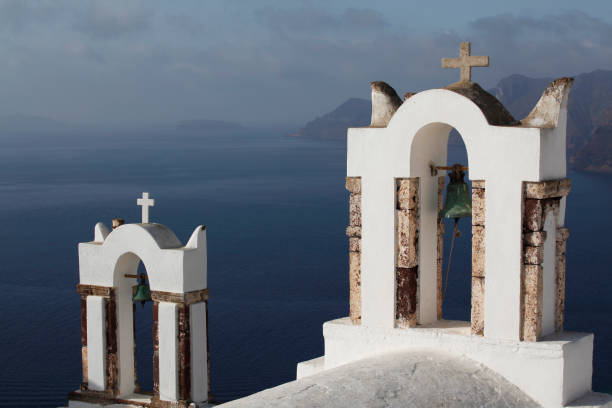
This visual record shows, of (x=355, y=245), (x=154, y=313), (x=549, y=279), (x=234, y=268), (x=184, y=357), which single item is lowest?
(x=234, y=268)

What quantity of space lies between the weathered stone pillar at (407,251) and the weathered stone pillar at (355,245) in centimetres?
43

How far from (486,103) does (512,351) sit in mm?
2390

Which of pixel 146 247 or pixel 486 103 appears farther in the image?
pixel 146 247

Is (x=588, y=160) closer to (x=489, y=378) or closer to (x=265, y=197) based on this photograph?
(x=265, y=197)

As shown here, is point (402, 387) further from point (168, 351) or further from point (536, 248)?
point (168, 351)

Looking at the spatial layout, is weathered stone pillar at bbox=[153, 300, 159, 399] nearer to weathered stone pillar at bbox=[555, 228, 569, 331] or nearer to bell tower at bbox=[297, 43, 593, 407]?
bell tower at bbox=[297, 43, 593, 407]

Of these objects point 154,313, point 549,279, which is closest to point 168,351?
point 154,313

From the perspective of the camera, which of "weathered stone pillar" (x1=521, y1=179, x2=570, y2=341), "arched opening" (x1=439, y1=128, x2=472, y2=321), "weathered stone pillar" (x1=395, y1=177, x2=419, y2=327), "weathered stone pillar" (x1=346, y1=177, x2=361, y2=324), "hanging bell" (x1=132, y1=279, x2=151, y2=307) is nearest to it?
"weathered stone pillar" (x1=521, y1=179, x2=570, y2=341)

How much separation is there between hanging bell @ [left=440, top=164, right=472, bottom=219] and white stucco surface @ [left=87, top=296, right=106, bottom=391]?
469cm

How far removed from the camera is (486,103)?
844cm

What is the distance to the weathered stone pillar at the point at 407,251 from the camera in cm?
871

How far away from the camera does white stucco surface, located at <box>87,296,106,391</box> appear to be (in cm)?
1094

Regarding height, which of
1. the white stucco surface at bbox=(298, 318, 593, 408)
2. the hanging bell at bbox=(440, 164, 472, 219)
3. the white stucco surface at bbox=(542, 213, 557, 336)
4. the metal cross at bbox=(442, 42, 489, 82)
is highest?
the metal cross at bbox=(442, 42, 489, 82)

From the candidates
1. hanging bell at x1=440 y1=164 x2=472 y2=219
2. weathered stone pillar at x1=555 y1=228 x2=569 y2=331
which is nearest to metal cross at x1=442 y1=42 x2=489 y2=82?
hanging bell at x1=440 y1=164 x2=472 y2=219
